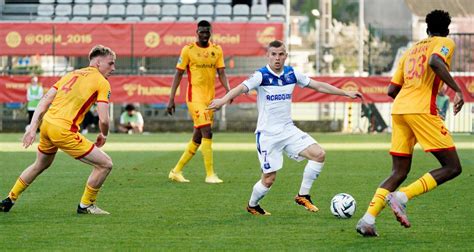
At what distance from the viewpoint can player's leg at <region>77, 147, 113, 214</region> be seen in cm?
1162

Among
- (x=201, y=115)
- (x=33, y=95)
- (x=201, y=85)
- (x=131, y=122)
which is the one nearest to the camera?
(x=201, y=115)

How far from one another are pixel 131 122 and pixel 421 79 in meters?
27.3

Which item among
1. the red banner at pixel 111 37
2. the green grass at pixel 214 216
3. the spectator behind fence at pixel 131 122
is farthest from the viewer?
the red banner at pixel 111 37

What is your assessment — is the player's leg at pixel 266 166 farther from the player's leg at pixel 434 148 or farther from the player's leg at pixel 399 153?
the player's leg at pixel 434 148

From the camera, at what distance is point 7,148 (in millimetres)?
25844

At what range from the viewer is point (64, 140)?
11.5 metres

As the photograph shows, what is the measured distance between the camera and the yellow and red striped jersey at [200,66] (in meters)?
16.3

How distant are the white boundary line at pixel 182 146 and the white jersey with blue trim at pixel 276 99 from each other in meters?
13.5

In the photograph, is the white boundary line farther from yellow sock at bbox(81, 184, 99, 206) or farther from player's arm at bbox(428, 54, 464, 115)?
player's arm at bbox(428, 54, 464, 115)

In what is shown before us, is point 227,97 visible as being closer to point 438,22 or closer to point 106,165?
point 106,165

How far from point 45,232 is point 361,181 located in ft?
23.2

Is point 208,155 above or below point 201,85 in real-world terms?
below

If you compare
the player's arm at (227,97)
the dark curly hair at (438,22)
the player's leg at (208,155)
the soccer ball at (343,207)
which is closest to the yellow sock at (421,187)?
the dark curly hair at (438,22)

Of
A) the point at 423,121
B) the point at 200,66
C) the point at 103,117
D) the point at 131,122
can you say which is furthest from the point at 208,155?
the point at 131,122
